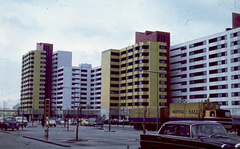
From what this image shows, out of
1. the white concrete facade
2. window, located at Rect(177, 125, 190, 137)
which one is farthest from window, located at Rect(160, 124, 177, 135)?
the white concrete facade

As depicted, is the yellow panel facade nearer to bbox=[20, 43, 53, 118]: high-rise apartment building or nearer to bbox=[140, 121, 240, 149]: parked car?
bbox=[20, 43, 53, 118]: high-rise apartment building

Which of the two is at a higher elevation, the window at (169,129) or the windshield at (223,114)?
the window at (169,129)

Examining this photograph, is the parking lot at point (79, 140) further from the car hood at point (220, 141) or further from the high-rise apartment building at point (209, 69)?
the high-rise apartment building at point (209, 69)

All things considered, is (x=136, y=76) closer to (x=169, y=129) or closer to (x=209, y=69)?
(x=209, y=69)

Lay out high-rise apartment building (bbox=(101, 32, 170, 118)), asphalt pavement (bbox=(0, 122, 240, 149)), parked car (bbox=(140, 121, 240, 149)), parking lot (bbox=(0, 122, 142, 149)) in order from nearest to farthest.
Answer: parked car (bbox=(140, 121, 240, 149)) < asphalt pavement (bbox=(0, 122, 240, 149)) < parking lot (bbox=(0, 122, 142, 149)) < high-rise apartment building (bbox=(101, 32, 170, 118))

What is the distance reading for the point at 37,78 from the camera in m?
161

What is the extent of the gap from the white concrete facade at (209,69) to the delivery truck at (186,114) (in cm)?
4451

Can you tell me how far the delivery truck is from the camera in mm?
33906

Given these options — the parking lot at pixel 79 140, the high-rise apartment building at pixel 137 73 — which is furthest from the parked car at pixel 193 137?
the high-rise apartment building at pixel 137 73

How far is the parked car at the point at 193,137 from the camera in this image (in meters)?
8.54

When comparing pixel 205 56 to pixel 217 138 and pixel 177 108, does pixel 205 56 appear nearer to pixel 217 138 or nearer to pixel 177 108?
pixel 177 108

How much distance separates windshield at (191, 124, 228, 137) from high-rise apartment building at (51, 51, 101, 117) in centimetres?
14585

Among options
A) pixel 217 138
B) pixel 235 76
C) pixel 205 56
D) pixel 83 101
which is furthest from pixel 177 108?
pixel 83 101

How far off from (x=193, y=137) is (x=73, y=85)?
505 feet
